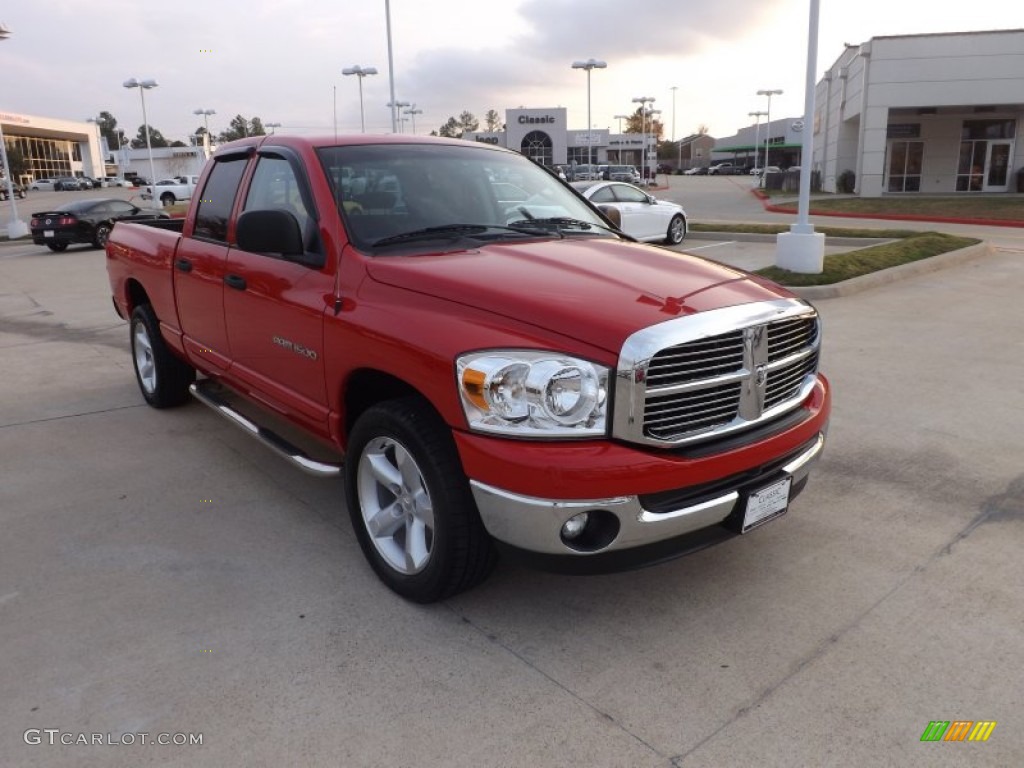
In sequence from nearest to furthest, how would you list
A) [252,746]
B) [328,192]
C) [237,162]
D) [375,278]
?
1. [252,746]
2. [375,278]
3. [328,192]
4. [237,162]

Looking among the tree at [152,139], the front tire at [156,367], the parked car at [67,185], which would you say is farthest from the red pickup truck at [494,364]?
the tree at [152,139]

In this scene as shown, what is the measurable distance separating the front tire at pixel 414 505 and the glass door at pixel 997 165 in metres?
38.7

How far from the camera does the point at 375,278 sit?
10.7ft

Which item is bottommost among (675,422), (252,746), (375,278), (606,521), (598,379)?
(252,746)

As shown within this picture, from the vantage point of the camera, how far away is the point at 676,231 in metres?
17.3

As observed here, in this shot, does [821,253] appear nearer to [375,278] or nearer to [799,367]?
[799,367]

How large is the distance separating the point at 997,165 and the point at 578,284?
1519 inches

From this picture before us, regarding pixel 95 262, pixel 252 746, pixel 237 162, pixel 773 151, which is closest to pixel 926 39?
pixel 95 262

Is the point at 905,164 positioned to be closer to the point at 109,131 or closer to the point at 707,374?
the point at 707,374

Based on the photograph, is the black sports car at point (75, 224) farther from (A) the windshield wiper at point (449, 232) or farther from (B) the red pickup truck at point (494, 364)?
(A) the windshield wiper at point (449, 232)

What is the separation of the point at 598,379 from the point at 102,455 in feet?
12.6

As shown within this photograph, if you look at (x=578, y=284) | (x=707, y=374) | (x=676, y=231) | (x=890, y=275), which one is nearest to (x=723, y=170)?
(x=676, y=231)

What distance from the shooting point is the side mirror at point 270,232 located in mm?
3488

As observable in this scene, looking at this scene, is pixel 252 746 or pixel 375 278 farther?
pixel 375 278
